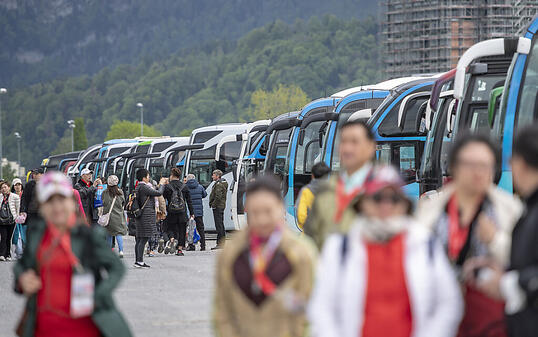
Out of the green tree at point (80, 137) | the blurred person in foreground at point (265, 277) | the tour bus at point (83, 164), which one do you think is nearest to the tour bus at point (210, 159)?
the tour bus at point (83, 164)

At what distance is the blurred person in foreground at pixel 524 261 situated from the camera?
437 cm

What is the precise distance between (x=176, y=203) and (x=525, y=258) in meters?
17.2

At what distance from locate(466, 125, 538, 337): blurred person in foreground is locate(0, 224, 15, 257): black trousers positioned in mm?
17576

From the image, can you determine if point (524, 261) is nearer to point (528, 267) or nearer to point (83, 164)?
point (528, 267)

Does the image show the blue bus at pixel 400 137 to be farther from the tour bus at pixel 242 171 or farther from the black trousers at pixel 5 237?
the black trousers at pixel 5 237

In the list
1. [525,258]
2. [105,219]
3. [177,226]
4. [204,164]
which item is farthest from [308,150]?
[525,258]

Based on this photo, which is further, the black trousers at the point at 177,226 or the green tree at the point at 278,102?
the green tree at the point at 278,102

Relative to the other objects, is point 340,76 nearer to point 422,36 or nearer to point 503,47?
point 422,36

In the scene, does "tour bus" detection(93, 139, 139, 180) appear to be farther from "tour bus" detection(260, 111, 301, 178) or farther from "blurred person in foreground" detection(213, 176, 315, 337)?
"blurred person in foreground" detection(213, 176, 315, 337)

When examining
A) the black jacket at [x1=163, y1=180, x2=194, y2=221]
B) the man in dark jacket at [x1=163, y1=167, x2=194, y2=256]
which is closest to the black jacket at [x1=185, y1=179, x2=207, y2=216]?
the black jacket at [x1=163, y1=180, x2=194, y2=221]

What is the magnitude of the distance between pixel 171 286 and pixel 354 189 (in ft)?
31.3

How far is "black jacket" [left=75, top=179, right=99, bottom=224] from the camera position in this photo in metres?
20.2

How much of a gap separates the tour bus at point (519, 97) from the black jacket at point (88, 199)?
1063cm

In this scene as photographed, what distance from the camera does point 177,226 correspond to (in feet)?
70.9
